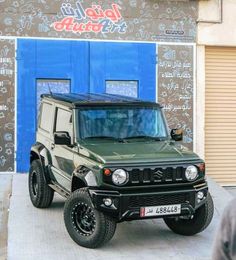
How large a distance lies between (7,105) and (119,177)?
601 centimetres

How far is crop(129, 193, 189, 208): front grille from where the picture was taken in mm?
6250

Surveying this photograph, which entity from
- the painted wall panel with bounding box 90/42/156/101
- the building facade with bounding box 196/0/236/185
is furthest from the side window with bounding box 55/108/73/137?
the building facade with bounding box 196/0/236/185

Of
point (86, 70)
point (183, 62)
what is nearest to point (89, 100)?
point (86, 70)

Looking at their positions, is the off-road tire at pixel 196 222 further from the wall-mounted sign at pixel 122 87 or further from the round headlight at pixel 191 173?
the wall-mounted sign at pixel 122 87

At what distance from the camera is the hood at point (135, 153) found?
6367 millimetres

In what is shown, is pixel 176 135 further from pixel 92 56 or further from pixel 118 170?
pixel 92 56

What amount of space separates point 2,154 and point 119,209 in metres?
6.10

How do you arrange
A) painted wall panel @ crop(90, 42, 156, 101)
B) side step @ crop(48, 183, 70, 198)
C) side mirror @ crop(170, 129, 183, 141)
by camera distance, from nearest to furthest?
side step @ crop(48, 183, 70, 198), side mirror @ crop(170, 129, 183, 141), painted wall panel @ crop(90, 42, 156, 101)

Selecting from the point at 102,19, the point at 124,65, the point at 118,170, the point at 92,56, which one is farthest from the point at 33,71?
the point at 118,170

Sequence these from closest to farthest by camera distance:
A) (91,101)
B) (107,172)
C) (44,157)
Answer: (107,172) → (91,101) → (44,157)

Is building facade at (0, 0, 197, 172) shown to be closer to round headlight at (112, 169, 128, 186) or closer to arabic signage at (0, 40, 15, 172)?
arabic signage at (0, 40, 15, 172)

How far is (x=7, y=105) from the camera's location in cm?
1158

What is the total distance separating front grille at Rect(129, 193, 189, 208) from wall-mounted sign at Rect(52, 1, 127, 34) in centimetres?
644

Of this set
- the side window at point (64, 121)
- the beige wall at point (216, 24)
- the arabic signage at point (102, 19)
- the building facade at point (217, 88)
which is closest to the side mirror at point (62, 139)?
the side window at point (64, 121)
